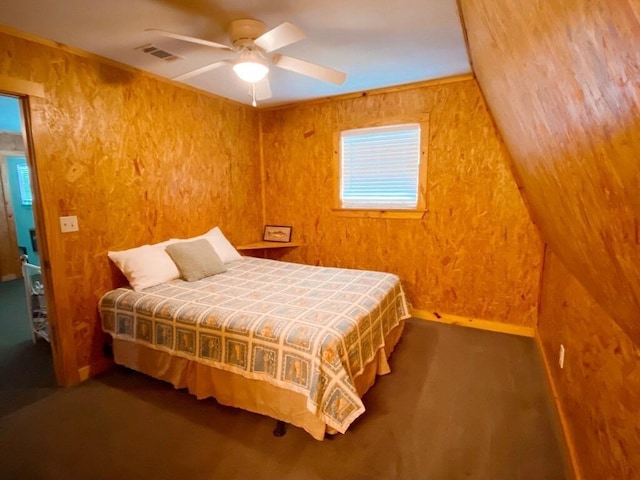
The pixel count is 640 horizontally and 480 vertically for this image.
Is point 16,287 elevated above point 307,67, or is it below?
below

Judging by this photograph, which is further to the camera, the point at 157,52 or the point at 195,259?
the point at 195,259

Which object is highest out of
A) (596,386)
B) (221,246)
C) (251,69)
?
(251,69)

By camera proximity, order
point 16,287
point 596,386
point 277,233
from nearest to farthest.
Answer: point 596,386
point 277,233
point 16,287

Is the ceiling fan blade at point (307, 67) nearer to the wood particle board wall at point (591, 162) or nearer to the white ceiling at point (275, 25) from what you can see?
the white ceiling at point (275, 25)

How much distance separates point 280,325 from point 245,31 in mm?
1787

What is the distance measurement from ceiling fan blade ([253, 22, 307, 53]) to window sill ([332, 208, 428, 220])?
2.20 m

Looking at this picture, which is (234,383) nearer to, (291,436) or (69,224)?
(291,436)

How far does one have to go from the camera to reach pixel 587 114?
2.29 feet

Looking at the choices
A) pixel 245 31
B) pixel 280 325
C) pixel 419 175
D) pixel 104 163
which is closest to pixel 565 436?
pixel 280 325

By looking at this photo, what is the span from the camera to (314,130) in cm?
392

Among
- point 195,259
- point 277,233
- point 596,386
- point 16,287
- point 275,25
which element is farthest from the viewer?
point 16,287

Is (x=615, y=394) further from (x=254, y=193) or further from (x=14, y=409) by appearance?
(x=254, y=193)

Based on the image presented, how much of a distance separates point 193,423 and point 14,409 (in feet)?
4.12

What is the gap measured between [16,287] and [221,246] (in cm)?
373
